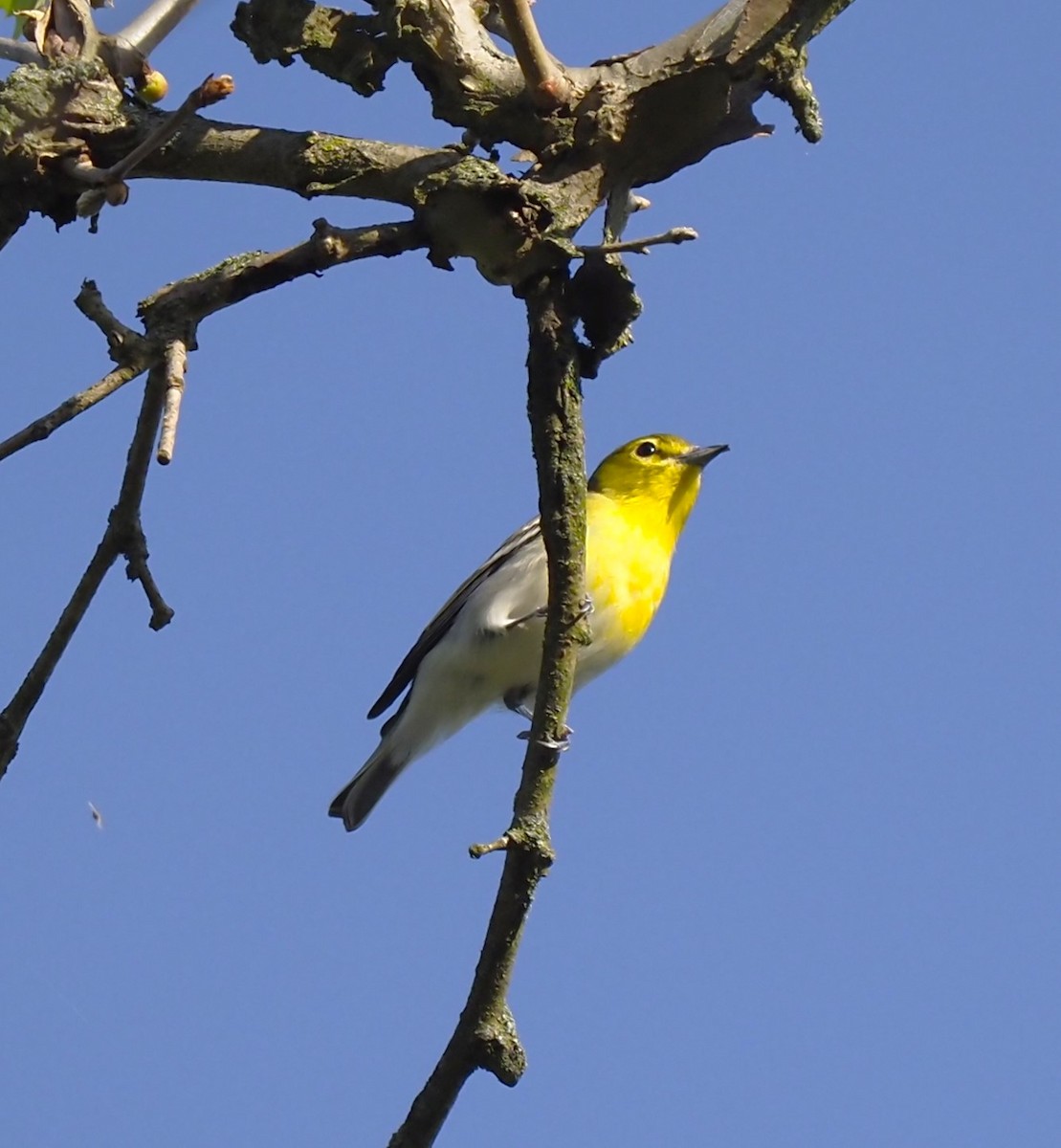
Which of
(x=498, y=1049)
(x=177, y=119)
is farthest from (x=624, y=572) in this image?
(x=177, y=119)

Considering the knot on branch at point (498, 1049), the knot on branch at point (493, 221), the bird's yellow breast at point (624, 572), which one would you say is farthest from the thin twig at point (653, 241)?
the bird's yellow breast at point (624, 572)

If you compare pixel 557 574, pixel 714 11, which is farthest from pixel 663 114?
pixel 557 574

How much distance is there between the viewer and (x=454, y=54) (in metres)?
3.55

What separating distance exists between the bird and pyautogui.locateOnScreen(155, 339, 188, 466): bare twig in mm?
3371

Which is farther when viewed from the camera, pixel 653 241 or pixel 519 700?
pixel 519 700

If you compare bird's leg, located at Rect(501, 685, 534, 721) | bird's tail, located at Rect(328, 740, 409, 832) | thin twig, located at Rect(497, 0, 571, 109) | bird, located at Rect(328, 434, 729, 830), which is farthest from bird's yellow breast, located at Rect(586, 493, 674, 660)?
A: thin twig, located at Rect(497, 0, 571, 109)

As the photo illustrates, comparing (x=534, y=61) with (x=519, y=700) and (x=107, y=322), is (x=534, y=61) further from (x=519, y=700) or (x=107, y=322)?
(x=519, y=700)

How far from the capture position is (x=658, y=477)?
7070 millimetres

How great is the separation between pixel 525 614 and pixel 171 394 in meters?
3.75

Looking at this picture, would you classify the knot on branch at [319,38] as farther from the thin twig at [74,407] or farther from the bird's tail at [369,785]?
the bird's tail at [369,785]

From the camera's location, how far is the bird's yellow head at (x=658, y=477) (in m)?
6.90

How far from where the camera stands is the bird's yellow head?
690cm

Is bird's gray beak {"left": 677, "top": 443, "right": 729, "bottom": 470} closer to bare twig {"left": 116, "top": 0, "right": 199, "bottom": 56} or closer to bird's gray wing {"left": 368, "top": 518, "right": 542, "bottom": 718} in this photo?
bird's gray wing {"left": 368, "top": 518, "right": 542, "bottom": 718}

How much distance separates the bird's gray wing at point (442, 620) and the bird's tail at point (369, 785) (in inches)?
11.2
